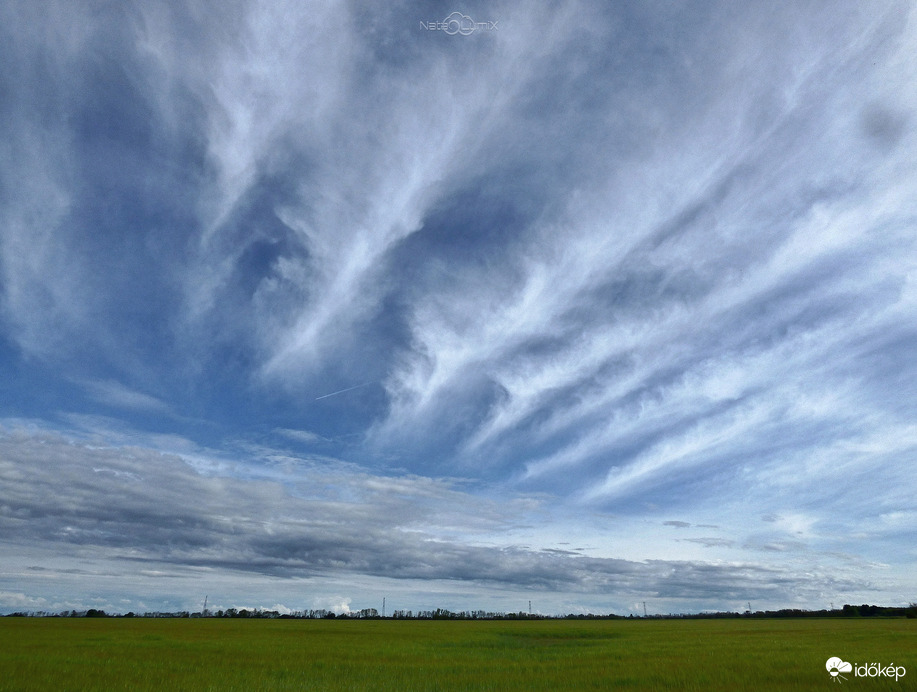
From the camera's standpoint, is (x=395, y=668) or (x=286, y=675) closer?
(x=286, y=675)

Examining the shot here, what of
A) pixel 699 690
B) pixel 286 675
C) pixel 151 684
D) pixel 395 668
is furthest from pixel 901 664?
pixel 151 684

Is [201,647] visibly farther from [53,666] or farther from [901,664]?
[901,664]

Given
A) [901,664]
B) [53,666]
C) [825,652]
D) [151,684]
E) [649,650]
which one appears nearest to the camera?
[151,684]

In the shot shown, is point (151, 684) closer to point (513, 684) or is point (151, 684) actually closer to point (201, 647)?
point (513, 684)

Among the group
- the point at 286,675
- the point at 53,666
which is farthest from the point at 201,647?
the point at 286,675

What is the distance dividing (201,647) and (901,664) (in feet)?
175

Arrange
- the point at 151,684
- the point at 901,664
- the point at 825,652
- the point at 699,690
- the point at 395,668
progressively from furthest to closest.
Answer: the point at 825,652 < the point at 395,668 < the point at 901,664 < the point at 151,684 < the point at 699,690

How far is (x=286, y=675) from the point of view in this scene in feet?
100.0

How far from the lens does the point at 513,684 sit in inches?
1046

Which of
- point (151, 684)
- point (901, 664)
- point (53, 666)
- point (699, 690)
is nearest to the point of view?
point (699, 690)

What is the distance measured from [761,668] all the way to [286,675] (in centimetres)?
2815

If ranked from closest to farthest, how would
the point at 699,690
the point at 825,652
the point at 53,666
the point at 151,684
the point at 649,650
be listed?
the point at 699,690
the point at 151,684
the point at 53,666
the point at 825,652
the point at 649,650

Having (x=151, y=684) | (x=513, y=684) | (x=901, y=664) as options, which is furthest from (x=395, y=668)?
(x=901, y=664)

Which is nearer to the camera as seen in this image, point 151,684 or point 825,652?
point 151,684
